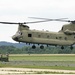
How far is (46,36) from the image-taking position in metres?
87.4

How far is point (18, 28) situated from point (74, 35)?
32.3ft

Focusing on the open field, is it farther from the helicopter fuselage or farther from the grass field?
the helicopter fuselage

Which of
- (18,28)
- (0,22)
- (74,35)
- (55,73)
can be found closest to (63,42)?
(74,35)

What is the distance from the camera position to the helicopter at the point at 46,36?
8550 centimetres

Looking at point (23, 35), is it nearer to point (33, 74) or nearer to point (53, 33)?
point (53, 33)

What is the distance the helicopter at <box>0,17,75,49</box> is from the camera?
85.5 metres

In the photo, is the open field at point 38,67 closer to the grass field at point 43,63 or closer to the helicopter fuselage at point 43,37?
the grass field at point 43,63

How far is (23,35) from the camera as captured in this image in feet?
280

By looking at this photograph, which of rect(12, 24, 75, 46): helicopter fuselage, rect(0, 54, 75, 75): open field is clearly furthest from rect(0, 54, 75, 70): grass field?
rect(12, 24, 75, 46): helicopter fuselage

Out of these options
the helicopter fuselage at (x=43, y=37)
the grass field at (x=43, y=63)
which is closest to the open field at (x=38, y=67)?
the grass field at (x=43, y=63)

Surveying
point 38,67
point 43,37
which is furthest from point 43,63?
point 38,67

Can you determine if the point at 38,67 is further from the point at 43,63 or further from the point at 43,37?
the point at 43,63

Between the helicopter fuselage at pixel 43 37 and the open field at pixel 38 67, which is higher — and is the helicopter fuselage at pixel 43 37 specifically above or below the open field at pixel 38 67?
above

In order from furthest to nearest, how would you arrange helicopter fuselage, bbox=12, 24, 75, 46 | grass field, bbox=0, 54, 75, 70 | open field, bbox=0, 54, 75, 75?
helicopter fuselage, bbox=12, 24, 75, 46
grass field, bbox=0, 54, 75, 70
open field, bbox=0, 54, 75, 75
